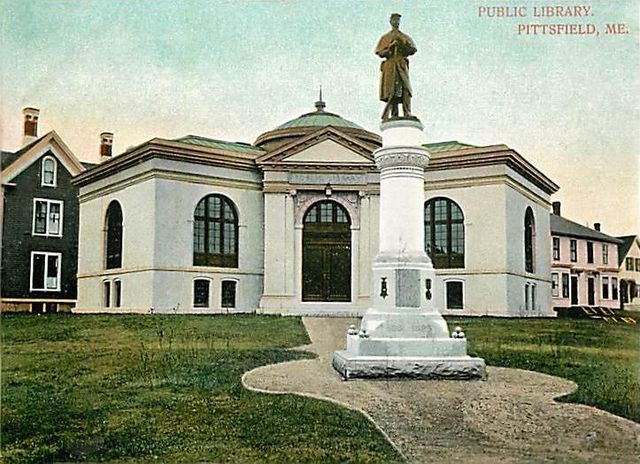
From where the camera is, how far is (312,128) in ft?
33.6

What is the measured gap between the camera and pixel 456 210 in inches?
407

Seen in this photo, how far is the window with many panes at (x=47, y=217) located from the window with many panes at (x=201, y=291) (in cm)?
214

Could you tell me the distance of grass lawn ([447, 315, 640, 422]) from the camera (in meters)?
7.64

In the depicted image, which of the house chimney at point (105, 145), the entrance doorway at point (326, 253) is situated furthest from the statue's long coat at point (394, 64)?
the house chimney at point (105, 145)

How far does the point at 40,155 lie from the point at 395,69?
4405 mm

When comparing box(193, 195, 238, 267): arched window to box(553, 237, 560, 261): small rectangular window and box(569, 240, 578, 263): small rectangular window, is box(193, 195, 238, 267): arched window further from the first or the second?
box(569, 240, 578, 263): small rectangular window

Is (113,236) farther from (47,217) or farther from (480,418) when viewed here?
(480,418)

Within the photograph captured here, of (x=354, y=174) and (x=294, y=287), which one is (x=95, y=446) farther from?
(x=354, y=174)

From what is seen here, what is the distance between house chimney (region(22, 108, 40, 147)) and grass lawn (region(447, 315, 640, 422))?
18.8 feet

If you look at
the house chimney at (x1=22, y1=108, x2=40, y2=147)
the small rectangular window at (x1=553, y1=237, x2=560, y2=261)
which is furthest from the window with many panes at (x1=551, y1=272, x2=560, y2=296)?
the house chimney at (x1=22, y1=108, x2=40, y2=147)

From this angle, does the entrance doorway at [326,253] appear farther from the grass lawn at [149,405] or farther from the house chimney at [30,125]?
the house chimney at [30,125]

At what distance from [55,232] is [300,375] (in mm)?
3721

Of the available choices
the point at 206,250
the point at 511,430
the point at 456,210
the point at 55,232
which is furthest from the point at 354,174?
the point at 511,430

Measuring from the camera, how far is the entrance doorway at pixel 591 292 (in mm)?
9000
